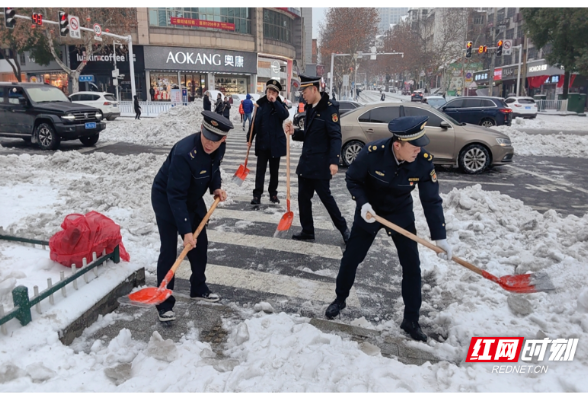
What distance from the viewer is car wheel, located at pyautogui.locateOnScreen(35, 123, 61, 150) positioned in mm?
13266

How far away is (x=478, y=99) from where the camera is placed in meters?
19.9

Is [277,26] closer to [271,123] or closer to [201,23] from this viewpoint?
[201,23]

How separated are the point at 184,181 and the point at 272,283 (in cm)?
164

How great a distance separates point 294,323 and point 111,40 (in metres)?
38.0

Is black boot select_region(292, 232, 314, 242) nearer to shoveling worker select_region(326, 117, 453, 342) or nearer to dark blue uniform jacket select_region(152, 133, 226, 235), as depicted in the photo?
shoveling worker select_region(326, 117, 453, 342)

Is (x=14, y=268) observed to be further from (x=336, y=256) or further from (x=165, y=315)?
(x=336, y=256)

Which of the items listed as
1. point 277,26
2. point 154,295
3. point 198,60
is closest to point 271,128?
point 154,295

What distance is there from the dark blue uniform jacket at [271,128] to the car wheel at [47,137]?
367 inches

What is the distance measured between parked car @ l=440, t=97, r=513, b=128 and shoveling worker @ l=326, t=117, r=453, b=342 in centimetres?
1733

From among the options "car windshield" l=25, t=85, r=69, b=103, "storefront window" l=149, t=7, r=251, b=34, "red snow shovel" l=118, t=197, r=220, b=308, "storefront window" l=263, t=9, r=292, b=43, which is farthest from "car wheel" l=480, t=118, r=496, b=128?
"storefront window" l=263, t=9, r=292, b=43

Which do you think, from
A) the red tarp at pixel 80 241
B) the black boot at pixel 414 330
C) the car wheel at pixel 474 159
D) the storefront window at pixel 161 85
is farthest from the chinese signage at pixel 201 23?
the black boot at pixel 414 330

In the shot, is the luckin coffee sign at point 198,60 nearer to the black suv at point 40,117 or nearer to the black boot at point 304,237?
the black suv at point 40,117

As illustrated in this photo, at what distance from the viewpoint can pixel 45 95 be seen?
14.0 m

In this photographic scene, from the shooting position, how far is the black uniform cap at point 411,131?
318cm
